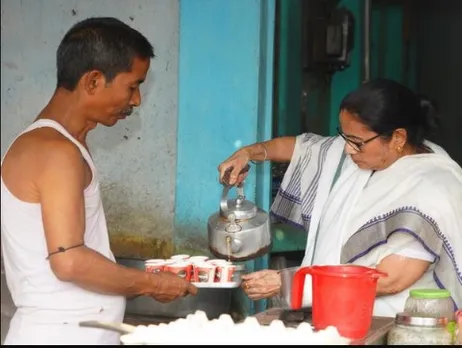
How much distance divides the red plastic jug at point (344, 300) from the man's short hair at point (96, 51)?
79cm

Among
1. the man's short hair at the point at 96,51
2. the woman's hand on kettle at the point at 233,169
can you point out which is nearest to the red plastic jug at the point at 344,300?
the man's short hair at the point at 96,51

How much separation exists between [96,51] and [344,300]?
96 centimetres

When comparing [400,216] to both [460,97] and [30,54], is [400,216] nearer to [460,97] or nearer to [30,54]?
[30,54]

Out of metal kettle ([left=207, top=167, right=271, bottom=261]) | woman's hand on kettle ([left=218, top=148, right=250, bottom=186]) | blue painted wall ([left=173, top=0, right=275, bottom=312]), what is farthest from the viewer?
blue painted wall ([left=173, top=0, right=275, bottom=312])

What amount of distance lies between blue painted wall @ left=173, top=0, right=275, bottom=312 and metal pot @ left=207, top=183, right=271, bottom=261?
0.56 metres

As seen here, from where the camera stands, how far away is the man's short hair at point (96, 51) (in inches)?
96.0

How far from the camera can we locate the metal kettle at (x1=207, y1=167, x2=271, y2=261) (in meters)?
3.17

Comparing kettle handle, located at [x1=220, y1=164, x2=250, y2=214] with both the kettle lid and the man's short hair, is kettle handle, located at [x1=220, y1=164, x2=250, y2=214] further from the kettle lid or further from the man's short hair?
the man's short hair

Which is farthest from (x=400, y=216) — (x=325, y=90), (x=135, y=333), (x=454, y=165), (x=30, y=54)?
(x=325, y=90)

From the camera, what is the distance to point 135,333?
2080 millimetres

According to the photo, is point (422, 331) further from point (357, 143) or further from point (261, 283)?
point (357, 143)

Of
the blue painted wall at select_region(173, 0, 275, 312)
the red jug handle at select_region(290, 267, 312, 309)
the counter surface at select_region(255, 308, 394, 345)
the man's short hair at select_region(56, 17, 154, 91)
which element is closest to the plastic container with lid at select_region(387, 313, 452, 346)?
the counter surface at select_region(255, 308, 394, 345)

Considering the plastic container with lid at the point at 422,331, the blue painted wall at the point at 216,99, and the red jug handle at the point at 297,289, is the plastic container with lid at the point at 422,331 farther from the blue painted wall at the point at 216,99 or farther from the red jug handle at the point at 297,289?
the blue painted wall at the point at 216,99

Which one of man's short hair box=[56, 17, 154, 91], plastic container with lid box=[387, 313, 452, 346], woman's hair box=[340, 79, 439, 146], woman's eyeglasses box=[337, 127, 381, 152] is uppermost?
man's short hair box=[56, 17, 154, 91]
